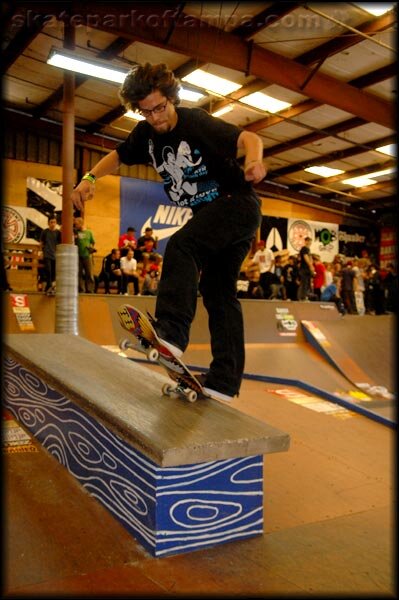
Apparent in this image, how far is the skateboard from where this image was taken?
2.18m

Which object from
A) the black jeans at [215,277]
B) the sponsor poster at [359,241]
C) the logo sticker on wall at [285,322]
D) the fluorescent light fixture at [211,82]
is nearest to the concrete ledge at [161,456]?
the black jeans at [215,277]

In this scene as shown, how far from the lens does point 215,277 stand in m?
2.51

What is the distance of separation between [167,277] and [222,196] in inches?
18.0

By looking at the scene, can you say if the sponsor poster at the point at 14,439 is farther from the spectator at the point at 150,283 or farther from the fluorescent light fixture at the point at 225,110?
the fluorescent light fixture at the point at 225,110

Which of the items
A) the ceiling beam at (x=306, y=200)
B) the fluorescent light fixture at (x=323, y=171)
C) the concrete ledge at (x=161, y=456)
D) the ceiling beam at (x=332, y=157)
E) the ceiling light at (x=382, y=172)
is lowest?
the concrete ledge at (x=161, y=456)

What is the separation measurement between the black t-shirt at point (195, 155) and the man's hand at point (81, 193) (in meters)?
0.33

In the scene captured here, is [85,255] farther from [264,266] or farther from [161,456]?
[161,456]

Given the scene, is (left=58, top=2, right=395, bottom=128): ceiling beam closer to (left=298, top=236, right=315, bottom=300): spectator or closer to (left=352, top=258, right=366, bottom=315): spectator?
(left=298, top=236, right=315, bottom=300): spectator

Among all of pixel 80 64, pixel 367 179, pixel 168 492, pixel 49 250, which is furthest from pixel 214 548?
pixel 367 179

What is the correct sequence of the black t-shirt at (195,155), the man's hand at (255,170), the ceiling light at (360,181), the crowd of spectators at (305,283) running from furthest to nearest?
the ceiling light at (360,181), the crowd of spectators at (305,283), the black t-shirt at (195,155), the man's hand at (255,170)

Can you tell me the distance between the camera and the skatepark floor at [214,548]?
154 cm

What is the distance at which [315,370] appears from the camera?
9695mm

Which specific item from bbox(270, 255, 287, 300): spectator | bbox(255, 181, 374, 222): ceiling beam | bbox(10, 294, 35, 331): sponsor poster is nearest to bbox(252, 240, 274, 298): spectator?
bbox(270, 255, 287, 300): spectator

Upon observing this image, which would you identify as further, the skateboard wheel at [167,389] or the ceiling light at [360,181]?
the ceiling light at [360,181]
